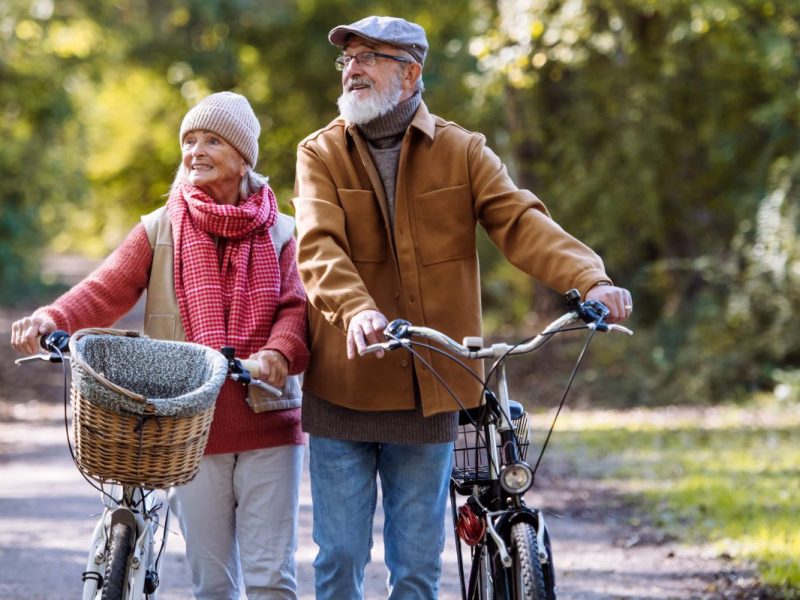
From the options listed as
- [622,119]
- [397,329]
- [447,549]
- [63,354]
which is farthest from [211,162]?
[622,119]

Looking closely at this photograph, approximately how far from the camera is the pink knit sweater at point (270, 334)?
13.8ft

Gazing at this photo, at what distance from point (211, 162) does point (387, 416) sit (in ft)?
3.47

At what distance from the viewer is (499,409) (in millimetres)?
3789

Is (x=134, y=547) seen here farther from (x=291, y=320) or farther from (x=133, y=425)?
(x=291, y=320)

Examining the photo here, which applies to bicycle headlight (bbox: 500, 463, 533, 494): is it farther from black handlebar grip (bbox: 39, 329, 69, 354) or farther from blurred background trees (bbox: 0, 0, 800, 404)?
blurred background trees (bbox: 0, 0, 800, 404)

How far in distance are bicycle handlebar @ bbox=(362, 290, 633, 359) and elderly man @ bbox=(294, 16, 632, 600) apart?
449 millimetres

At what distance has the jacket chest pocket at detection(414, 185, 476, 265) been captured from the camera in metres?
4.12

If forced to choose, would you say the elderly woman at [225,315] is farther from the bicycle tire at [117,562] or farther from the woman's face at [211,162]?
the bicycle tire at [117,562]

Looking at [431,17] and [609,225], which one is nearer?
[609,225]

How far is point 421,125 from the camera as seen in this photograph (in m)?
4.14

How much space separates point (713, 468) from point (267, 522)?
5.72 m

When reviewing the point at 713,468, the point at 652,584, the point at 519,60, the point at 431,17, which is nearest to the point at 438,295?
the point at 652,584

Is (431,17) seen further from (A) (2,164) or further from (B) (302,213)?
(B) (302,213)

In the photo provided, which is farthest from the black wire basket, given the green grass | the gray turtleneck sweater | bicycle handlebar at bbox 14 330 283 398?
the green grass
